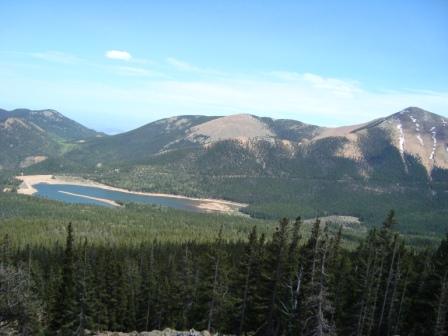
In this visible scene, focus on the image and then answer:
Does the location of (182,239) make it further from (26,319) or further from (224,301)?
(26,319)

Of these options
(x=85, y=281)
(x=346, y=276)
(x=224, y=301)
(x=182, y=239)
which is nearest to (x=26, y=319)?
(x=85, y=281)

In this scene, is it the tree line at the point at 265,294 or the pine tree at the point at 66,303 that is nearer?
the tree line at the point at 265,294

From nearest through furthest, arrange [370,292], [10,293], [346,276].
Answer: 1. [10,293]
2. [370,292]
3. [346,276]

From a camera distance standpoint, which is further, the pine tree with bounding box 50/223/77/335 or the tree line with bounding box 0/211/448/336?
the pine tree with bounding box 50/223/77/335

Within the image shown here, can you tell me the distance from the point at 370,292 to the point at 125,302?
33744 mm

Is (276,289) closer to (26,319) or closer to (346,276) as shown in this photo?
(346,276)

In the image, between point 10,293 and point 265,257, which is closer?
point 10,293

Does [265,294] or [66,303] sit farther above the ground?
[265,294]

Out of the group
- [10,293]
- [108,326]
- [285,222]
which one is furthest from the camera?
[108,326]

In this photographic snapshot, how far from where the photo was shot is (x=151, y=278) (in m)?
67.8

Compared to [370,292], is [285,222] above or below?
above

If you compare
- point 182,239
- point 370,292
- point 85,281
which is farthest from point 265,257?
point 182,239

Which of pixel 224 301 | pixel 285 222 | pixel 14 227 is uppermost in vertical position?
pixel 285 222

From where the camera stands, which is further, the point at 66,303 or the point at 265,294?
the point at 66,303
